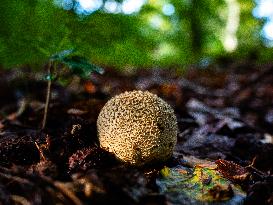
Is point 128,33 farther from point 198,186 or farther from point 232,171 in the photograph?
point 198,186

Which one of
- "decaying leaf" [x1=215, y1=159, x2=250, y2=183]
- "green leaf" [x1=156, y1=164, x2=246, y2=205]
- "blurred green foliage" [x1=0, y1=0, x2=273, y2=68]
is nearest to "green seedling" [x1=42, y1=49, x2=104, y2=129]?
"blurred green foliage" [x1=0, y1=0, x2=273, y2=68]

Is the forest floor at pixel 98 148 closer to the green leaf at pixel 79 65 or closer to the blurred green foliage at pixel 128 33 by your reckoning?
the green leaf at pixel 79 65

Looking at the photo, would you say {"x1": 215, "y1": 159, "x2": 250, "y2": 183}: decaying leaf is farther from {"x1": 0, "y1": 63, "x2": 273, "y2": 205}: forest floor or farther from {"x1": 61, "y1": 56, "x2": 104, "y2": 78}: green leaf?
{"x1": 61, "y1": 56, "x2": 104, "y2": 78}: green leaf

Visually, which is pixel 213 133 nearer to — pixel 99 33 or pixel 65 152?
pixel 65 152

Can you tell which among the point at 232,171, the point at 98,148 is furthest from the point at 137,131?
the point at 232,171

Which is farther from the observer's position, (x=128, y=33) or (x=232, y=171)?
(x=128, y=33)

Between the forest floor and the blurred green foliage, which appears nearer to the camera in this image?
the forest floor
